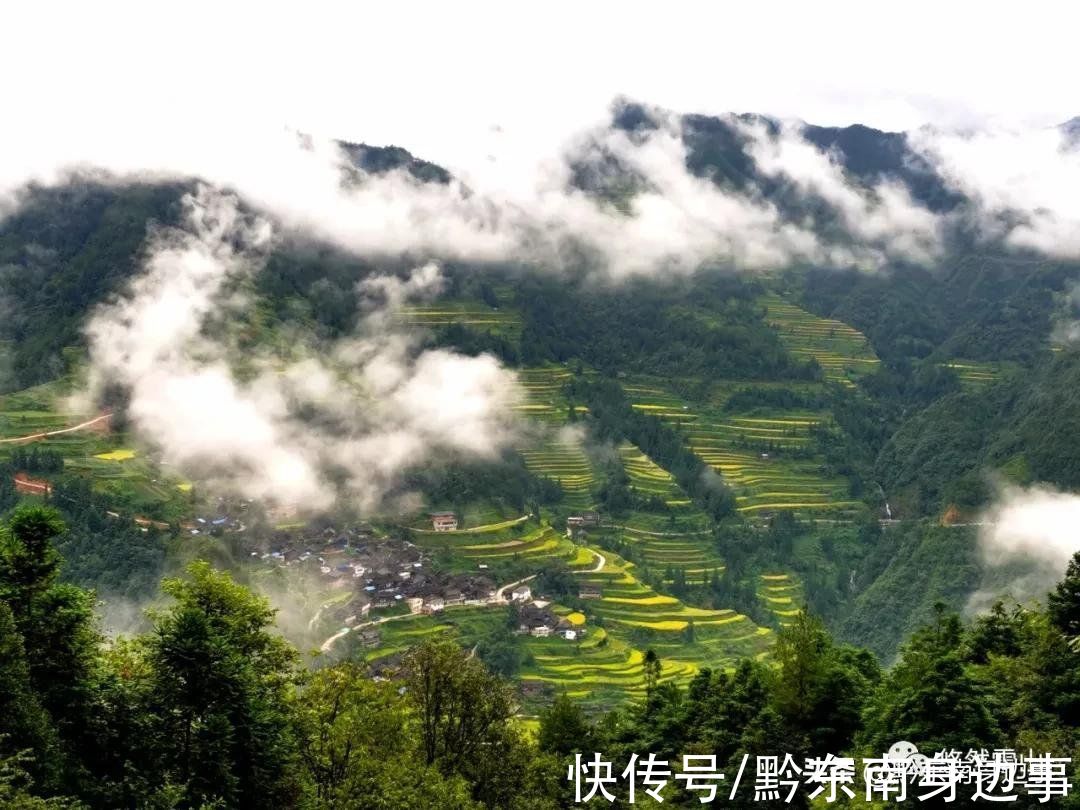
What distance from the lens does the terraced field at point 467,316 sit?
500ft

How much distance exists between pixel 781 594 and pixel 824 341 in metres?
86.5

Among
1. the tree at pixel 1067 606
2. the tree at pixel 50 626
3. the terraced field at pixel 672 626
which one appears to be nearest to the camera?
the tree at pixel 50 626

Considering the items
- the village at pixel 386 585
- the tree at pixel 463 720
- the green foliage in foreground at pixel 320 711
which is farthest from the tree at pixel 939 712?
the village at pixel 386 585

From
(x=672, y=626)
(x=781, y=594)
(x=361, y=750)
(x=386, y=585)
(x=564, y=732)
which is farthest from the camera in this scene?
(x=781, y=594)

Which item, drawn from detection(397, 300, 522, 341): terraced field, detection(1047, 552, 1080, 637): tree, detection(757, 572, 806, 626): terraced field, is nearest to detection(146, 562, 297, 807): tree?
detection(1047, 552, 1080, 637): tree

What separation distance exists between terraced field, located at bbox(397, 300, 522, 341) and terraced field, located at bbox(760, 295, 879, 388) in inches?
2098

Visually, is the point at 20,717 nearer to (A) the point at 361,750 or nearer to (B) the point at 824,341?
(A) the point at 361,750

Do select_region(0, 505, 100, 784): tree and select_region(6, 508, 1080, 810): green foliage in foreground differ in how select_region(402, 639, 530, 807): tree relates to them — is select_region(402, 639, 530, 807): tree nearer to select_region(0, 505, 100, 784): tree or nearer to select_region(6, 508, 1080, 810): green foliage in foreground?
select_region(6, 508, 1080, 810): green foliage in foreground

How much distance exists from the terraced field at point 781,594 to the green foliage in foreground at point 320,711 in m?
70.8

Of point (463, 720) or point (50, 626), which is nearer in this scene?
point (50, 626)

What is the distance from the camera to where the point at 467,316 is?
159 m

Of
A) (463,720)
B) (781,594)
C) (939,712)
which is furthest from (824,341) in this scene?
(463,720)

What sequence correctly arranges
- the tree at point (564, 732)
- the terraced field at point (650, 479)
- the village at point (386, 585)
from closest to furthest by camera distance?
Result: the tree at point (564, 732) → the village at point (386, 585) → the terraced field at point (650, 479)

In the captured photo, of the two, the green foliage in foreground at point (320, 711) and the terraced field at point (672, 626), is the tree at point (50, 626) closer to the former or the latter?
the green foliage in foreground at point (320, 711)
